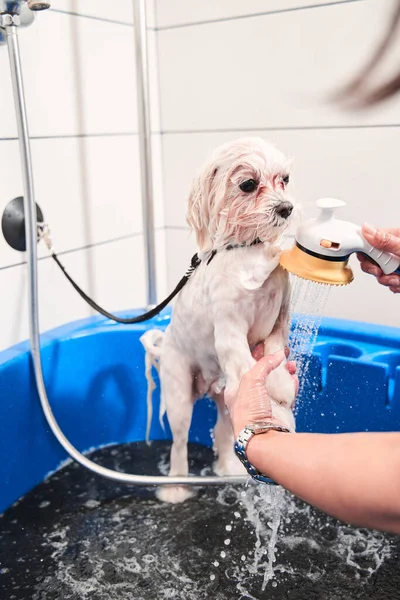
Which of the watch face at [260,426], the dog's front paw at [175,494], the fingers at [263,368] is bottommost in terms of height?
the dog's front paw at [175,494]

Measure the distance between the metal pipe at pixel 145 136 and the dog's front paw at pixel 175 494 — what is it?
53cm

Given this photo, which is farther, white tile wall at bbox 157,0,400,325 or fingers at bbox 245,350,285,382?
white tile wall at bbox 157,0,400,325

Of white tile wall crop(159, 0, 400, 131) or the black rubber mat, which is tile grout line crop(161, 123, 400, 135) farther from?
the black rubber mat

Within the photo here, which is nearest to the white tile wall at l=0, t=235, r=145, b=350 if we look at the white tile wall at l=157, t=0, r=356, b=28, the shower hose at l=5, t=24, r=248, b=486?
the shower hose at l=5, t=24, r=248, b=486

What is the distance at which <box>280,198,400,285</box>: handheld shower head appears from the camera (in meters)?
0.98

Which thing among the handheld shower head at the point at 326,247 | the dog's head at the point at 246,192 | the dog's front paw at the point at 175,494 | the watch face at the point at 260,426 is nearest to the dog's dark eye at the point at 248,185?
the dog's head at the point at 246,192

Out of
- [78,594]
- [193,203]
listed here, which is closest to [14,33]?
[193,203]

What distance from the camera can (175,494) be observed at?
145 cm

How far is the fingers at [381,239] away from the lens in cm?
100

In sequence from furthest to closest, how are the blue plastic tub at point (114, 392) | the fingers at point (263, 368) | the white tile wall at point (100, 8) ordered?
1. the white tile wall at point (100, 8)
2. the blue plastic tub at point (114, 392)
3. the fingers at point (263, 368)

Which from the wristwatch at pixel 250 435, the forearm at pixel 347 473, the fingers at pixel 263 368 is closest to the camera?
the forearm at pixel 347 473

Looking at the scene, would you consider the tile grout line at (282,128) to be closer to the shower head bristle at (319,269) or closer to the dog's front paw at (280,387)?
the shower head bristle at (319,269)

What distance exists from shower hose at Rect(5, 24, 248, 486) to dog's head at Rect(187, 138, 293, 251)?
0.42m

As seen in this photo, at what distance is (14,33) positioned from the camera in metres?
1.19
